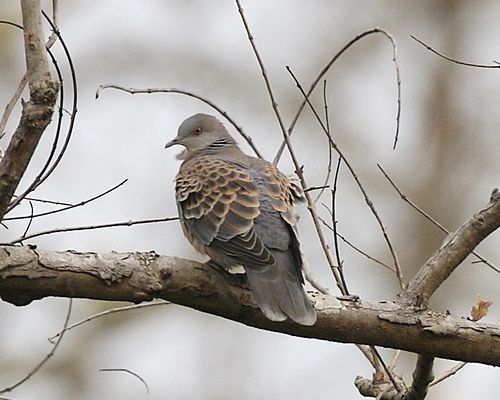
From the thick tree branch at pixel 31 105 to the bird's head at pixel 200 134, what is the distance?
2.35m

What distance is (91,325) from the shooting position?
1080cm

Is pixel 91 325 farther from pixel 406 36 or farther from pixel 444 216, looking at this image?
pixel 406 36

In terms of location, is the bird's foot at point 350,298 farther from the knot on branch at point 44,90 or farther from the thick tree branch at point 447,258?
the knot on branch at point 44,90

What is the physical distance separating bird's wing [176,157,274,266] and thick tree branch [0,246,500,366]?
0.88 ft

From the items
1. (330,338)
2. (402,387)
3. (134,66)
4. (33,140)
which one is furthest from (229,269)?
(134,66)

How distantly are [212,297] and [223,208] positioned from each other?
72cm

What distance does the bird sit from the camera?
3.71 metres

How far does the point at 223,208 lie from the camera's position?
13.9ft

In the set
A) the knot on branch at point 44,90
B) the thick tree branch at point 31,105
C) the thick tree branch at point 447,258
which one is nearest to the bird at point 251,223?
the thick tree branch at point 447,258

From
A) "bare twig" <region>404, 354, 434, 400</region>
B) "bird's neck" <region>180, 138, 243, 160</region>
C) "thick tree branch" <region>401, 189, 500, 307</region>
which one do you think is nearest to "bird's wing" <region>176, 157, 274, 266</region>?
"bird's neck" <region>180, 138, 243, 160</region>

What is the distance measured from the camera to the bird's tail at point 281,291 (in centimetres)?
356

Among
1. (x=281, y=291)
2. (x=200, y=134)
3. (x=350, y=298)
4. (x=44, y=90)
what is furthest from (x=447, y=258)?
(x=200, y=134)

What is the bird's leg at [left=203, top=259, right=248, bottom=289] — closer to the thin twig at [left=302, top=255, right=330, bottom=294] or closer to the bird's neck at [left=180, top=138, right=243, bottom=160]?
the thin twig at [left=302, top=255, right=330, bottom=294]

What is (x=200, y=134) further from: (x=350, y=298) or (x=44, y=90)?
(x=44, y=90)
